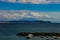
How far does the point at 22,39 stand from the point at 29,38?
50.6 ft

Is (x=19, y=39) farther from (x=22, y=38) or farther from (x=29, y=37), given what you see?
(x=29, y=37)

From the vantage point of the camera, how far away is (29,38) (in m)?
6.10

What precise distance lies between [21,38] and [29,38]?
15.6 meters

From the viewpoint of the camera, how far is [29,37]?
611cm

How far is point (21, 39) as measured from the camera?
21469 mm

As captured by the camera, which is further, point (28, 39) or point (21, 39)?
point (21, 39)

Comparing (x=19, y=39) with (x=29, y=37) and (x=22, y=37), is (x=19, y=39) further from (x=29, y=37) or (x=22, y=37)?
(x=29, y=37)

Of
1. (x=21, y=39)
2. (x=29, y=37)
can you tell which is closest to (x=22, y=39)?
(x=21, y=39)

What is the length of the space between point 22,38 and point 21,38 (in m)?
0.15

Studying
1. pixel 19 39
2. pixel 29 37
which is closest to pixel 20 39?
pixel 19 39

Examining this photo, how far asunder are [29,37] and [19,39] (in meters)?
15.4

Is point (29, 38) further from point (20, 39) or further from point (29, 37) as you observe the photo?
point (20, 39)

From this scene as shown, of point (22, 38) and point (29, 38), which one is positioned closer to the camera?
point (29, 38)

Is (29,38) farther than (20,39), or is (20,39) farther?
(20,39)
